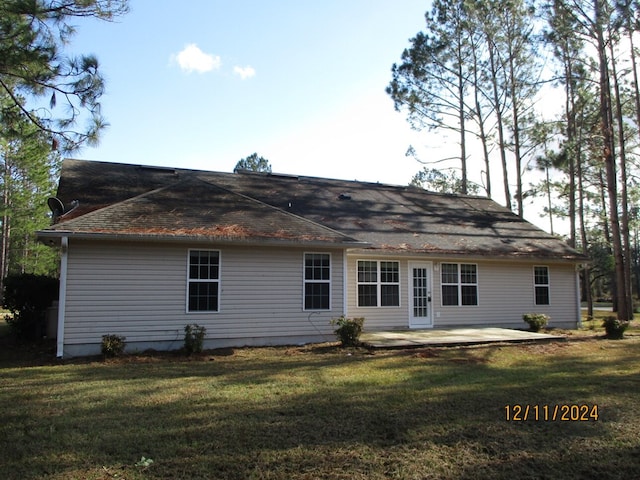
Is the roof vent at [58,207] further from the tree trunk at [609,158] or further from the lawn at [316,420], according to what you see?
the tree trunk at [609,158]

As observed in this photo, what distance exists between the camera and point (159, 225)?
1038 centimetres

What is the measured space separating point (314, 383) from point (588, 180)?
33313mm

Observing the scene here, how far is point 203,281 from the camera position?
35.3 feet

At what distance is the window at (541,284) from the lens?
52.6 ft

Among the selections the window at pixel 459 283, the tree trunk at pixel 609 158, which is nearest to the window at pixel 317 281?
the window at pixel 459 283

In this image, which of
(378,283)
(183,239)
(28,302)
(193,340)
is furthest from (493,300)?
(28,302)

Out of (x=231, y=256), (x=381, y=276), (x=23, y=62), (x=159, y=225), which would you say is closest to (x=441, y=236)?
(x=381, y=276)

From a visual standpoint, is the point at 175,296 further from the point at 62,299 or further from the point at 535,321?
the point at 535,321

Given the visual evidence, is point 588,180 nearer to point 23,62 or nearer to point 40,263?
point 23,62

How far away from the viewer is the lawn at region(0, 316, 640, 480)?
398cm

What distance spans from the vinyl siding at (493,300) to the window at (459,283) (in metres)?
0.14

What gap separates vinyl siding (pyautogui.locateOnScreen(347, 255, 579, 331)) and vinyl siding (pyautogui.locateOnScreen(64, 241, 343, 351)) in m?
2.37

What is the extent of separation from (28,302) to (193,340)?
5.04 m

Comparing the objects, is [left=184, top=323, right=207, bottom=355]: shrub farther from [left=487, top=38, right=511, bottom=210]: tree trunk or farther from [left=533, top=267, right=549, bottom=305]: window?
[left=487, top=38, right=511, bottom=210]: tree trunk
